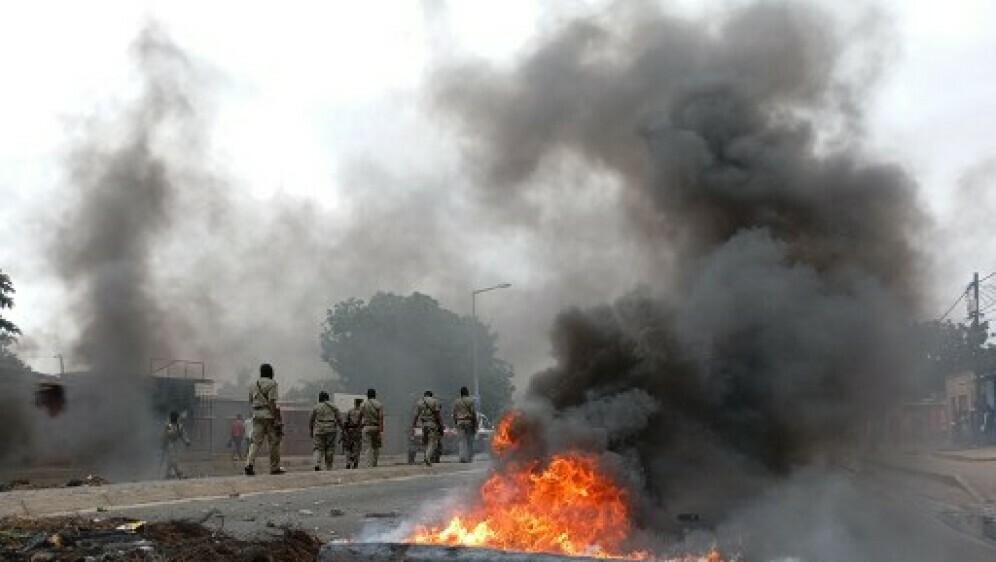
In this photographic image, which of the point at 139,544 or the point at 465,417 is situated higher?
the point at 465,417

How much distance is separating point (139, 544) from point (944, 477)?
17355 millimetres

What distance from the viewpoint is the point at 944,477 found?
19.2 m

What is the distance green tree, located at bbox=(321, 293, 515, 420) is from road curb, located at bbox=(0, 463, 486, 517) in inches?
1689

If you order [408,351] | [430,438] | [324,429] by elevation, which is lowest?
[430,438]

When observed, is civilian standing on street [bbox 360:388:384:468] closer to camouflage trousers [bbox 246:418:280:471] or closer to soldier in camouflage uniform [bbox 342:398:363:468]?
soldier in camouflage uniform [bbox 342:398:363:468]

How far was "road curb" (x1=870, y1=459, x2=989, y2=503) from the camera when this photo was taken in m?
14.5

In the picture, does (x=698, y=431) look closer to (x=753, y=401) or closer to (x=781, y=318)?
(x=753, y=401)

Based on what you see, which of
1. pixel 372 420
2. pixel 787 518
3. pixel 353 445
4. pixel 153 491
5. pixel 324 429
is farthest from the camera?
pixel 353 445

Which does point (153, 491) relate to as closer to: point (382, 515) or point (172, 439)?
point (382, 515)

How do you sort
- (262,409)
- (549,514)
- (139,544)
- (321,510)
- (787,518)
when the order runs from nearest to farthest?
(139,544), (549,514), (787,518), (321,510), (262,409)

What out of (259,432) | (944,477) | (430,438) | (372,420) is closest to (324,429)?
(372,420)

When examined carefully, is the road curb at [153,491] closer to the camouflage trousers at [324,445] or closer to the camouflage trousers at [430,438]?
the camouflage trousers at [324,445]

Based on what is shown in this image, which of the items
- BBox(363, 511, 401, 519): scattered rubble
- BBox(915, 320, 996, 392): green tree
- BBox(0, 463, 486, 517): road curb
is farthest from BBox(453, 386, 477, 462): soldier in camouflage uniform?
BBox(915, 320, 996, 392): green tree

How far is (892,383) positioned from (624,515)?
13.8 feet
